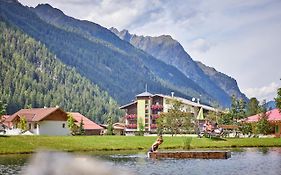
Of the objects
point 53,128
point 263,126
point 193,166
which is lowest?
point 193,166

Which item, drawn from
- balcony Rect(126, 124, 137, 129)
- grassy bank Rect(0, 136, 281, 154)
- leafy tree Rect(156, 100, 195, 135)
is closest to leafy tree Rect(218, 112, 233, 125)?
leafy tree Rect(156, 100, 195, 135)

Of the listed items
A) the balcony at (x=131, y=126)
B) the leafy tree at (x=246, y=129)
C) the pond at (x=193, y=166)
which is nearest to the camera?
the pond at (x=193, y=166)

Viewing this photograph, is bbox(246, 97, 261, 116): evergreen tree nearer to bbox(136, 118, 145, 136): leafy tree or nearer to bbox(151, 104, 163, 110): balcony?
bbox(151, 104, 163, 110): balcony

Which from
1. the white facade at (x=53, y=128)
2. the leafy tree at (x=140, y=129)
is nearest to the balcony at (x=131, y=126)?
the leafy tree at (x=140, y=129)

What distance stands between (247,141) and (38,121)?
38838 mm

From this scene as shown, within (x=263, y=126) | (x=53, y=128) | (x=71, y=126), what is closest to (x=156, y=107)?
(x=263, y=126)

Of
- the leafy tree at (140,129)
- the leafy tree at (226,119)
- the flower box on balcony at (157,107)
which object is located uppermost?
the flower box on balcony at (157,107)

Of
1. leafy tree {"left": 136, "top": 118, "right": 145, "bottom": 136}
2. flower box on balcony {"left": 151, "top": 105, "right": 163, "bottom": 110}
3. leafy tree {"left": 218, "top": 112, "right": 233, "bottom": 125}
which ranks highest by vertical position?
flower box on balcony {"left": 151, "top": 105, "right": 163, "bottom": 110}

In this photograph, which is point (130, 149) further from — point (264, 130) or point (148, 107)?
point (148, 107)

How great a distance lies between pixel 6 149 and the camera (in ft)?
153

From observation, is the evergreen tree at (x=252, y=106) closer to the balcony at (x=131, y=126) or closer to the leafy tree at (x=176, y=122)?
the balcony at (x=131, y=126)

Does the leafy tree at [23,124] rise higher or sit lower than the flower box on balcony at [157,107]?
lower

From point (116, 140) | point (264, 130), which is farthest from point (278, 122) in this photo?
point (116, 140)

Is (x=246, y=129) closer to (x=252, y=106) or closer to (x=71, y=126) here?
(x=71, y=126)
